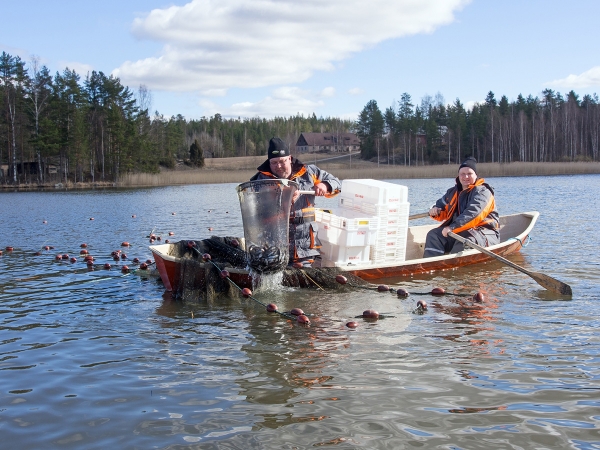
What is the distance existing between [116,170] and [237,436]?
6221cm

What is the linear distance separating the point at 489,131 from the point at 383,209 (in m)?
83.5

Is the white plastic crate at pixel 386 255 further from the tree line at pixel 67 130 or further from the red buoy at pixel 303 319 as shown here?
the tree line at pixel 67 130

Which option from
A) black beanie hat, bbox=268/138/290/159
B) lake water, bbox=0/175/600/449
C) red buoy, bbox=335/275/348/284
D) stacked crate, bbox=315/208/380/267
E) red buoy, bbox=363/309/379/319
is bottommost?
lake water, bbox=0/175/600/449

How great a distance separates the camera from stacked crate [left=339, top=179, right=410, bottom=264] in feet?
35.1

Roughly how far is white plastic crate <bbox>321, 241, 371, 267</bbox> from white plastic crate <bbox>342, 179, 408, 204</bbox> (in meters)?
0.89

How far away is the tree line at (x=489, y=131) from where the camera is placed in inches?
3386

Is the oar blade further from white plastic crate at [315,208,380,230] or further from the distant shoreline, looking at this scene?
the distant shoreline

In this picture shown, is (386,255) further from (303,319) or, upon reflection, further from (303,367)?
(303,367)

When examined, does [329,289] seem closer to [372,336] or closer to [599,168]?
[372,336]

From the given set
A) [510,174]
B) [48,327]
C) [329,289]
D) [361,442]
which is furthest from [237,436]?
[510,174]

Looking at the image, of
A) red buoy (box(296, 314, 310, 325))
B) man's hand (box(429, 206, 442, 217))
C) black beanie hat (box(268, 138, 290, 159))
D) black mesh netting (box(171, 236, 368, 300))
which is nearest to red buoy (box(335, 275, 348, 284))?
black mesh netting (box(171, 236, 368, 300))

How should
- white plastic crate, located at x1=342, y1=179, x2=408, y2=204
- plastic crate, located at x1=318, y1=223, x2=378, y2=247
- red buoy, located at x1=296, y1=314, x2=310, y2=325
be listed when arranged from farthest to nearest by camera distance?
1. white plastic crate, located at x1=342, y1=179, x2=408, y2=204
2. plastic crate, located at x1=318, y1=223, x2=378, y2=247
3. red buoy, located at x1=296, y1=314, x2=310, y2=325

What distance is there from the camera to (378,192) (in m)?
10.6

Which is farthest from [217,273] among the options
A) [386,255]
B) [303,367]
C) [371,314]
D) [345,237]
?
[303,367]
